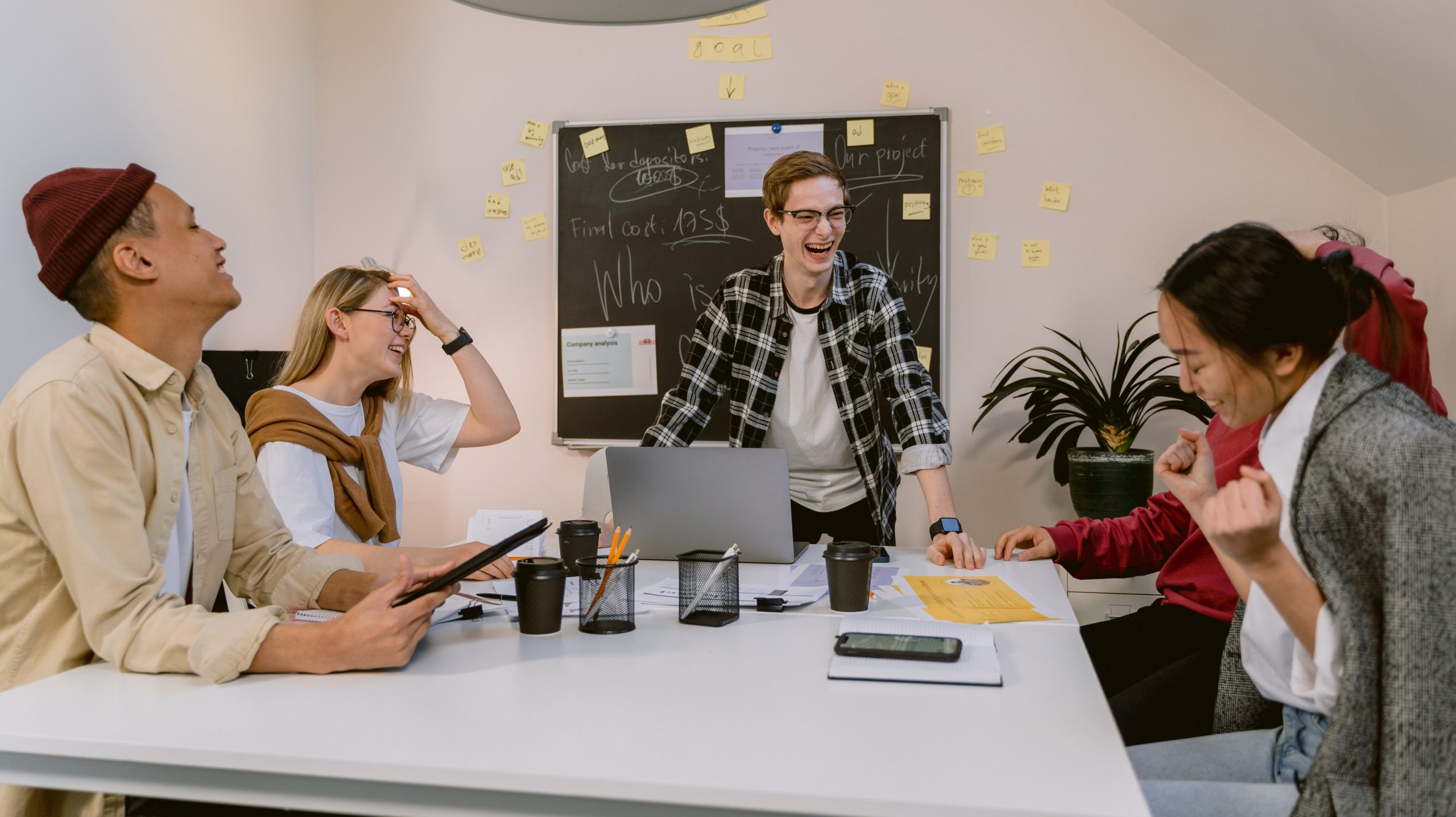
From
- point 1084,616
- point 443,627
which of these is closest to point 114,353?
point 443,627

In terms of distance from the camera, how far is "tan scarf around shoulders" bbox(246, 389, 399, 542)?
1.99m

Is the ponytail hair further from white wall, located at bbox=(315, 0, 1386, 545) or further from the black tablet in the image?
white wall, located at bbox=(315, 0, 1386, 545)

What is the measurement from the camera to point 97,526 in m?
1.18

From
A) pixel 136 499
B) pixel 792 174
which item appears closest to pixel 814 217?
pixel 792 174

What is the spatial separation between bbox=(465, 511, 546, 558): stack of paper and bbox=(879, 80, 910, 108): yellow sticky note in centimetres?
196

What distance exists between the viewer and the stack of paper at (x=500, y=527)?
6.63ft

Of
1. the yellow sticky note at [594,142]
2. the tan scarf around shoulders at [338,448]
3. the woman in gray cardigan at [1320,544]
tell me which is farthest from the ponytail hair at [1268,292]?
the yellow sticky note at [594,142]

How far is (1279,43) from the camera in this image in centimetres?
271

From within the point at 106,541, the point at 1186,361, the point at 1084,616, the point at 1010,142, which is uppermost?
the point at 1010,142

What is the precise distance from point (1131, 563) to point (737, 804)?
48.4 inches

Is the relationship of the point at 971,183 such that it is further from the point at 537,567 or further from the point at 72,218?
the point at 72,218

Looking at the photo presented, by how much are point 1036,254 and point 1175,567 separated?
5.54 feet

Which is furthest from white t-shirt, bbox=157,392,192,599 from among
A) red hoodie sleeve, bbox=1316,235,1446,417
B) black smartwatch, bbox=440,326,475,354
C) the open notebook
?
red hoodie sleeve, bbox=1316,235,1446,417

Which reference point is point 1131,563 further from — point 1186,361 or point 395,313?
point 395,313
